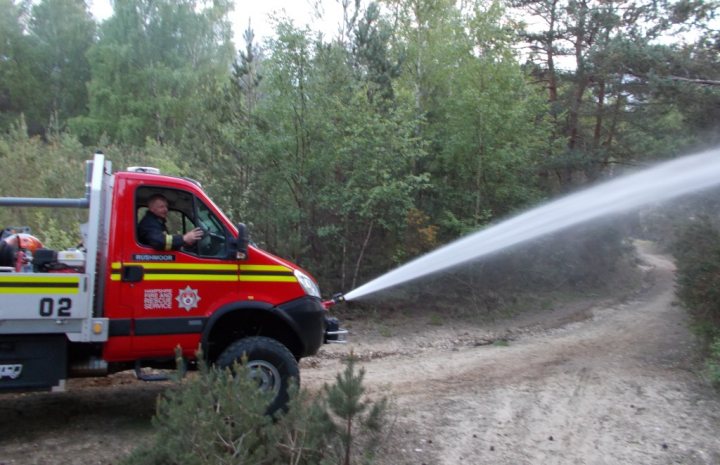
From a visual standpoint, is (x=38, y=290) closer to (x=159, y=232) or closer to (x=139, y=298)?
(x=139, y=298)

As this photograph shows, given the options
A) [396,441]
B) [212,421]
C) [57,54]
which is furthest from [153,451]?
[57,54]

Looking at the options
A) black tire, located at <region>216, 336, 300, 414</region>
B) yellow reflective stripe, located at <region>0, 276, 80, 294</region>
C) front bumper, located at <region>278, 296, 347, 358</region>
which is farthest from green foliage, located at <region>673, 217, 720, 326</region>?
yellow reflective stripe, located at <region>0, 276, 80, 294</region>

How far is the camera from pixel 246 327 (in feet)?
21.4

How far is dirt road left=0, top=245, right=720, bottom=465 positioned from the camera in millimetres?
5887

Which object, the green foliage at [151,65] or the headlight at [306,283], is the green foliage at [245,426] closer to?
the headlight at [306,283]

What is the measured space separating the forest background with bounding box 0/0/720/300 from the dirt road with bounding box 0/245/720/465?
3481 mm

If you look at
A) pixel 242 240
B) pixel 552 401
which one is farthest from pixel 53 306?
pixel 552 401

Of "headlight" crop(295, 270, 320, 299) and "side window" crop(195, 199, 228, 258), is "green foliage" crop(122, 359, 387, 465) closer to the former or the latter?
"side window" crop(195, 199, 228, 258)

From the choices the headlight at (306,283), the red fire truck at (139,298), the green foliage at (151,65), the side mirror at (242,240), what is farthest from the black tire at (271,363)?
the green foliage at (151,65)

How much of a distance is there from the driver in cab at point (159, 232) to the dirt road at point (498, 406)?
1995mm

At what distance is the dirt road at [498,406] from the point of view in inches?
232

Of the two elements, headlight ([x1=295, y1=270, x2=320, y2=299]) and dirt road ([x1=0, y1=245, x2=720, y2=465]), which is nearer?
dirt road ([x1=0, y1=245, x2=720, y2=465])

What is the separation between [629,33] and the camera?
13.6 m

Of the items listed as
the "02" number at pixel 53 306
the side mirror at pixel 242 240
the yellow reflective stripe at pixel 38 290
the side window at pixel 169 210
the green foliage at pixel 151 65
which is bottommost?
the "02" number at pixel 53 306
